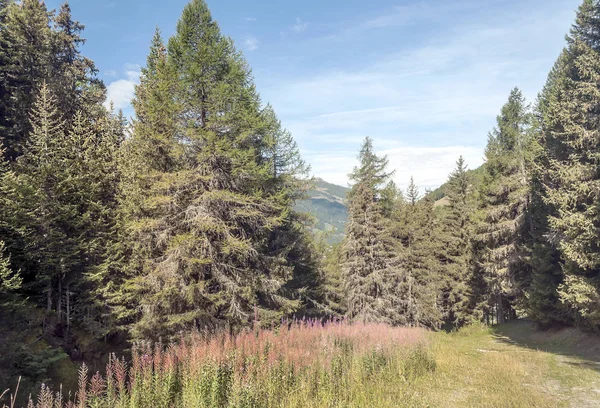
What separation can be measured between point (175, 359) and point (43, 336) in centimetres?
1248

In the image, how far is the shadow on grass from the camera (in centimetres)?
1344

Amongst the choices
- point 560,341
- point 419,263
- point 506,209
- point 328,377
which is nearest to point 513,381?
point 328,377

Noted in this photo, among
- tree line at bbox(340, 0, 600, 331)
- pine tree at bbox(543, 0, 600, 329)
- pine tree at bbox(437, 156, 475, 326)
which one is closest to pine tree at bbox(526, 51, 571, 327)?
tree line at bbox(340, 0, 600, 331)

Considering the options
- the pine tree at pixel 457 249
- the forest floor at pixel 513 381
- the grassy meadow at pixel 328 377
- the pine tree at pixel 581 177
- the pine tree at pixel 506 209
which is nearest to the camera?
the grassy meadow at pixel 328 377

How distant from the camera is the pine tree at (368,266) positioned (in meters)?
23.1

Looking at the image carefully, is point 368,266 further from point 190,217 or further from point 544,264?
point 190,217

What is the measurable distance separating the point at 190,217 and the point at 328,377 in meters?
9.16

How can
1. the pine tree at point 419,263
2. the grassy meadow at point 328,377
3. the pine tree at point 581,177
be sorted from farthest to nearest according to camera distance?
the pine tree at point 419,263, the pine tree at point 581,177, the grassy meadow at point 328,377

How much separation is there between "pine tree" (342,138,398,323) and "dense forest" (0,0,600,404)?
0.13 metres

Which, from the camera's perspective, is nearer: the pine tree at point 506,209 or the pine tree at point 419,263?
the pine tree at point 506,209

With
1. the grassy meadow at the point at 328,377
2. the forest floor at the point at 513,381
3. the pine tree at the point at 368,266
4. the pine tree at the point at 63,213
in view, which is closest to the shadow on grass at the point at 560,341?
the forest floor at the point at 513,381

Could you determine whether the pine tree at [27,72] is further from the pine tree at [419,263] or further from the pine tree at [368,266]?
the pine tree at [419,263]

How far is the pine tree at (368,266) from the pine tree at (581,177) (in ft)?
33.4

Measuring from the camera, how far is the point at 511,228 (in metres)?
24.4
